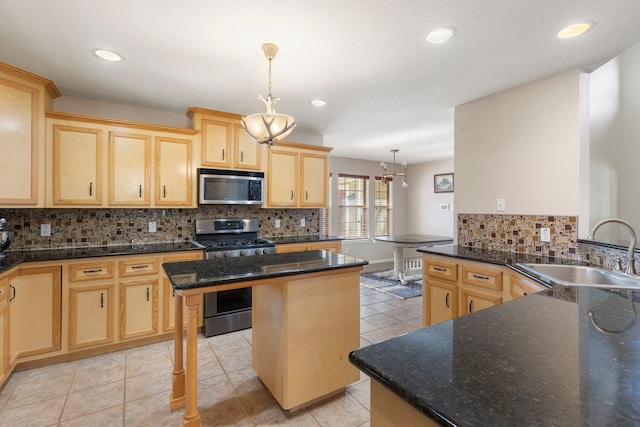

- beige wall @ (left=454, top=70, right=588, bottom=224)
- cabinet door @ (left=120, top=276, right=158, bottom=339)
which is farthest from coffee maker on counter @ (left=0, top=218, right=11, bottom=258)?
beige wall @ (left=454, top=70, right=588, bottom=224)

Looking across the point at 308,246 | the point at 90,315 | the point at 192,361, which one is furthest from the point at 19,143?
the point at 308,246

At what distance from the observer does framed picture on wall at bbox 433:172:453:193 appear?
6.52m

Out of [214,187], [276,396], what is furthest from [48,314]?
[276,396]

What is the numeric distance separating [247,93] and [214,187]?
3.67 feet

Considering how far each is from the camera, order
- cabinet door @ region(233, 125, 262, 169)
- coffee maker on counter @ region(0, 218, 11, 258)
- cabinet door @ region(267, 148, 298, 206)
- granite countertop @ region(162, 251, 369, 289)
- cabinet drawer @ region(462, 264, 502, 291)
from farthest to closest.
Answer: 1. cabinet door @ region(267, 148, 298, 206)
2. cabinet door @ region(233, 125, 262, 169)
3. coffee maker on counter @ region(0, 218, 11, 258)
4. cabinet drawer @ region(462, 264, 502, 291)
5. granite countertop @ region(162, 251, 369, 289)

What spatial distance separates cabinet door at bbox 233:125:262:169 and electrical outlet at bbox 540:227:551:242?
10.0ft

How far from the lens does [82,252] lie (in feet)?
9.09

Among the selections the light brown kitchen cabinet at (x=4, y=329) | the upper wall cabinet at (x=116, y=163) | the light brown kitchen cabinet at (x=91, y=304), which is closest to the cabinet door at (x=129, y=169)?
the upper wall cabinet at (x=116, y=163)

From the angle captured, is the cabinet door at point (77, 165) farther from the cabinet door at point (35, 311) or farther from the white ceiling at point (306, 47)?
the cabinet door at point (35, 311)

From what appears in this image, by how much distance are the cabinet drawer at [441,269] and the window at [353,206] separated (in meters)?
3.60

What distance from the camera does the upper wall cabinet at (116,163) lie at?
2.77m

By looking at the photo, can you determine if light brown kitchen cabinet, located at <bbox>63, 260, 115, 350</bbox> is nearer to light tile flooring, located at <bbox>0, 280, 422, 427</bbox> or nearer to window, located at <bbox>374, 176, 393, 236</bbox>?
light tile flooring, located at <bbox>0, 280, 422, 427</bbox>

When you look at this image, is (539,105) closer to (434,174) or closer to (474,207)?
(474,207)

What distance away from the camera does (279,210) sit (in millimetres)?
4324
